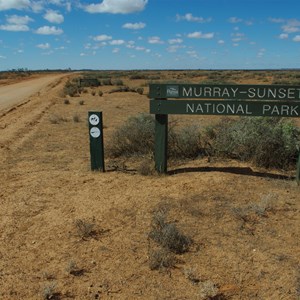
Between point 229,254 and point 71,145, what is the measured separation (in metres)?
6.20

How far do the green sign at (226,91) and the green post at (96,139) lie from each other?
105 centimetres

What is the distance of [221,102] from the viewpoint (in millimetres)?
6312

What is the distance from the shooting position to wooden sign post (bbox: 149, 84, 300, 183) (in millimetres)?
6102

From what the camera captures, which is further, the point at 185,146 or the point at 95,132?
the point at 185,146

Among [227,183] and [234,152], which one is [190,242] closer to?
[227,183]

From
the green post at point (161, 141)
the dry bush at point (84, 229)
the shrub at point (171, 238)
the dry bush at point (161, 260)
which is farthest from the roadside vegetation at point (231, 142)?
the dry bush at point (161, 260)

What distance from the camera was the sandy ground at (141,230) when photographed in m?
3.61

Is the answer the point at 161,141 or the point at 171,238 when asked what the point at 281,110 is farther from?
the point at 171,238

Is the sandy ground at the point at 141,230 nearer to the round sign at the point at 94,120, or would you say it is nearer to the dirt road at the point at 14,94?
the round sign at the point at 94,120

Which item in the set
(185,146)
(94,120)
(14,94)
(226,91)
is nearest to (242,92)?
(226,91)

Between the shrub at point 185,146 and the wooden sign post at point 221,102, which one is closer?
the wooden sign post at point 221,102

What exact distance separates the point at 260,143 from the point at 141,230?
3287mm

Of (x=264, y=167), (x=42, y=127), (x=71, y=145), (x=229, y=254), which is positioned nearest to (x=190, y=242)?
(x=229, y=254)

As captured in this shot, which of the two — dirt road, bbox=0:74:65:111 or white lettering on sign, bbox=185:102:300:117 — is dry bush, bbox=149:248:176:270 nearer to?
white lettering on sign, bbox=185:102:300:117
